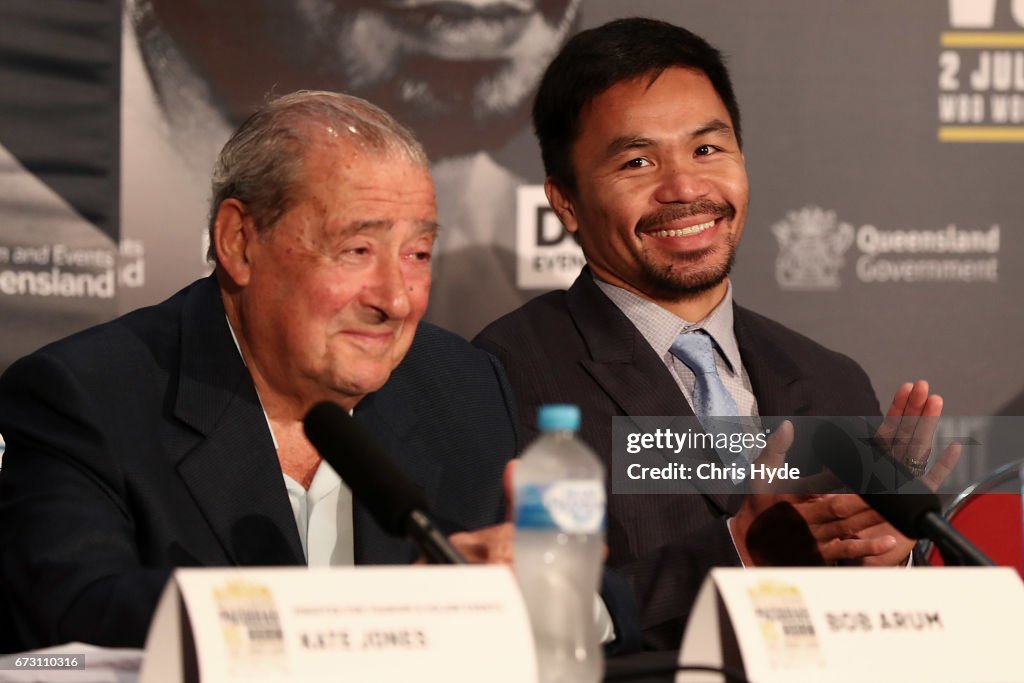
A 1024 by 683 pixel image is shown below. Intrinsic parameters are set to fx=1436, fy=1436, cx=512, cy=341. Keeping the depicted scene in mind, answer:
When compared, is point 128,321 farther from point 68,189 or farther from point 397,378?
point 68,189

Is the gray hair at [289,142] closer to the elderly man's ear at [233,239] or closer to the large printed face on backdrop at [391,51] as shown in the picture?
the elderly man's ear at [233,239]

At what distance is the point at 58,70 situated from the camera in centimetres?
360

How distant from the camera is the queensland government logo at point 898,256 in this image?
3.74 metres

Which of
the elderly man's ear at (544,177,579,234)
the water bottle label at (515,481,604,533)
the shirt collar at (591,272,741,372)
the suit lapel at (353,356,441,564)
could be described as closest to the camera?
the water bottle label at (515,481,604,533)

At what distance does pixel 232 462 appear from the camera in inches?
84.6

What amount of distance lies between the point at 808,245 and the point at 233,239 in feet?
6.25

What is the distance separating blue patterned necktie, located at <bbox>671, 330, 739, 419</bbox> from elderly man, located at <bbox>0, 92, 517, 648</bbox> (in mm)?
723

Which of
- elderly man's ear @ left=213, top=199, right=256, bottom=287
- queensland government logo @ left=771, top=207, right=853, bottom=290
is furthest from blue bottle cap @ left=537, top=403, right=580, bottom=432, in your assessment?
queensland government logo @ left=771, top=207, right=853, bottom=290

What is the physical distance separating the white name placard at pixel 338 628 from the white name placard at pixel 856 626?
0.22 meters

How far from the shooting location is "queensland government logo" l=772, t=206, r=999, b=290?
3740mm

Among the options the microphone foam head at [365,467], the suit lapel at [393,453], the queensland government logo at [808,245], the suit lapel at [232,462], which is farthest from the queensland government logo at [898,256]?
the microphone foam head at [365,467]

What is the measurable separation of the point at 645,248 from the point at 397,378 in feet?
2.53

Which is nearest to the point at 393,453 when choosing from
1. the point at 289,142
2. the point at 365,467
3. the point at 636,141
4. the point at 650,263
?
the point at 289,142

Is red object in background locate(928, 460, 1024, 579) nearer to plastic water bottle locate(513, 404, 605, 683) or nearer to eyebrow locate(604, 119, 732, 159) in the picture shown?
eyebrow locate(604, 119, 732, 159)
